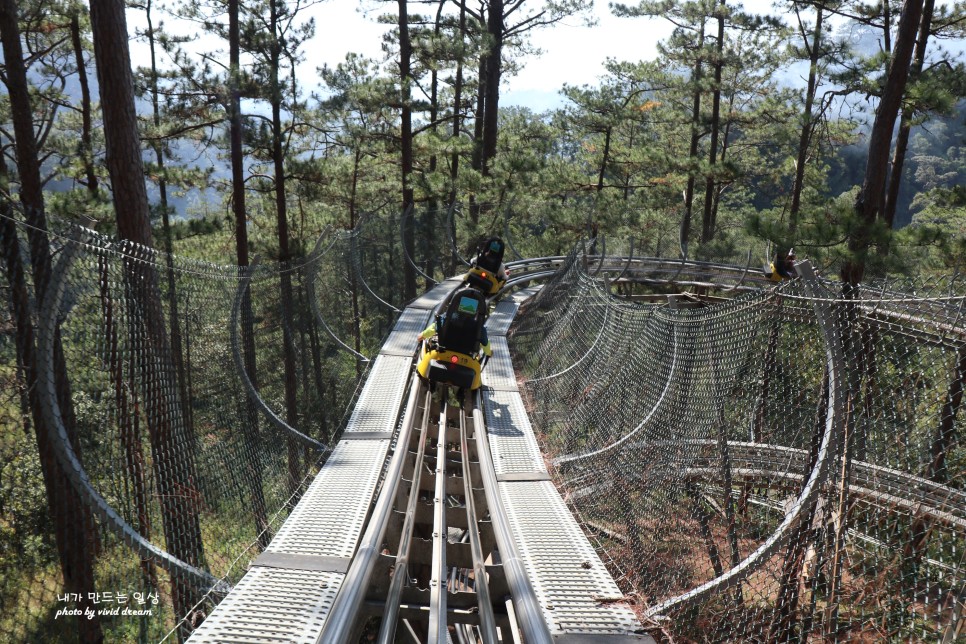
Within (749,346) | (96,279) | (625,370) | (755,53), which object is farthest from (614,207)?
(96,279)

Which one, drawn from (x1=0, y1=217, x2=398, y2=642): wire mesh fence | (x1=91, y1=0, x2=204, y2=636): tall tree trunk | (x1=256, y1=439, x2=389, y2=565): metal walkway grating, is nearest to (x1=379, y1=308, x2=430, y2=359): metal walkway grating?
(x1=0, y1=217, x2=398, y2=642): wire mesh fence

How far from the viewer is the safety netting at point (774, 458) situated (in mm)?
3012

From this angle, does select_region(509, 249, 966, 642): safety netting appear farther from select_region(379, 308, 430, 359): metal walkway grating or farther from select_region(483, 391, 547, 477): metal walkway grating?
select_region(379, 308, 430, 359): metal walkway grating

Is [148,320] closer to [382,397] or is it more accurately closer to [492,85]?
[382,397]

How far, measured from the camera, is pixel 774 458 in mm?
5141

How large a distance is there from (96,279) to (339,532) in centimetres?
188

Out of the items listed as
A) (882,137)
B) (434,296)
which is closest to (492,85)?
(434,296)

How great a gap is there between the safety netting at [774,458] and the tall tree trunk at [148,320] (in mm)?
2710

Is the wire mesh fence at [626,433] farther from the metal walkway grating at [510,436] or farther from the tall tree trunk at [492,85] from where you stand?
the tall tree trunk at [492,85]

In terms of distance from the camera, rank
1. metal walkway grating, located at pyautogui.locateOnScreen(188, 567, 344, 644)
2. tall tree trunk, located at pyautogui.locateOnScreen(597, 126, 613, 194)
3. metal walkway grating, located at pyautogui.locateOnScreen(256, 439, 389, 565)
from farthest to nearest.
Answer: tall tree trunk, located at pyautogui.locateOnScreen(597, 126, 613, 194)
metal walkway grating, located at pyautogui.locateOnScreen(256, 439, 389, 565)
metal walkway grating, located at pyautogui.locateOnScreen(188, 567, 344, 644)

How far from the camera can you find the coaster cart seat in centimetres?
636

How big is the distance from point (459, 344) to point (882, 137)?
5848 millimetres

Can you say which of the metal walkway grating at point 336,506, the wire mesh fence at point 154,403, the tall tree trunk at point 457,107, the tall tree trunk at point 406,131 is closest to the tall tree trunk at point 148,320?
the wire mesh fence at point 154,403

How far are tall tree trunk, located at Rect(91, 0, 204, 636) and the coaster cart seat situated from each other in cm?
237
